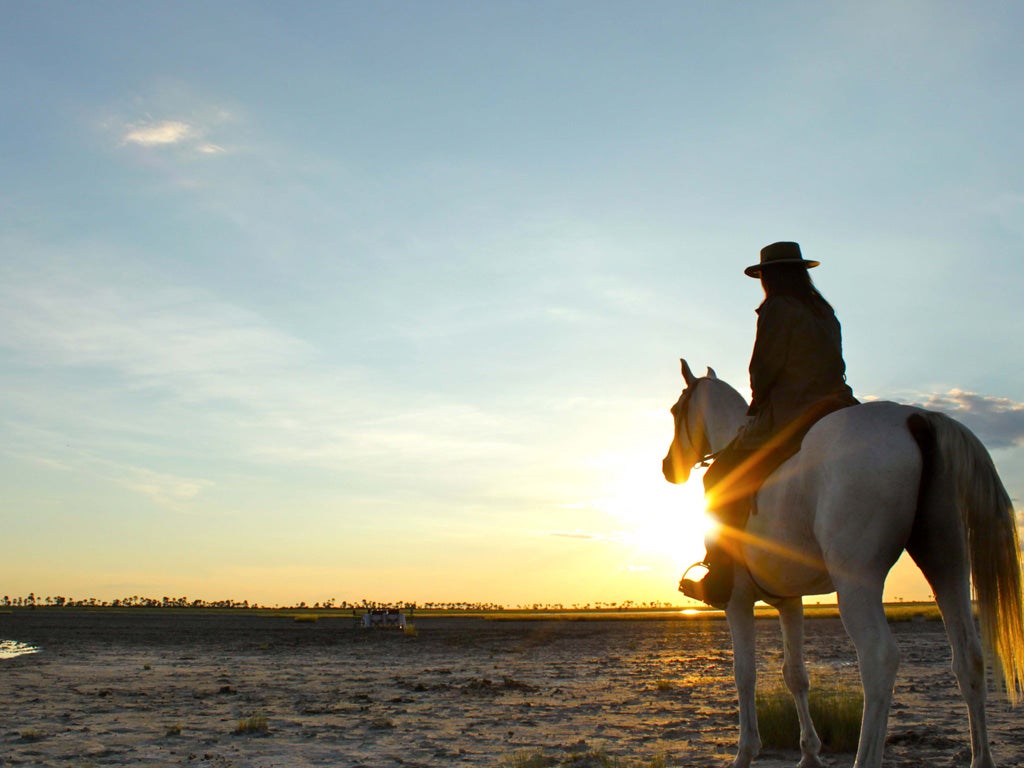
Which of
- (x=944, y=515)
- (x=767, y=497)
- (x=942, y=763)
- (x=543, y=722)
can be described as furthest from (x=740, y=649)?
(x=543, y=722)

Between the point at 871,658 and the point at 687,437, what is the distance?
307 centimetres

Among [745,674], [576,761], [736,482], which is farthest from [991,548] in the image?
[576,761]

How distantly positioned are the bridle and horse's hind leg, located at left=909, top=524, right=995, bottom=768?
2.45m

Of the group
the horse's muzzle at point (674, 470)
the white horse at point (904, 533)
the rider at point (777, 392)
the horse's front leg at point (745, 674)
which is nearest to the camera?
the white horse at point (904, 533)

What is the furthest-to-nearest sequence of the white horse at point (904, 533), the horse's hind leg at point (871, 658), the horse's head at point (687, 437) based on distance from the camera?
the horse's head at point (687, 437) < the white horse at point (904, 533) < the horse's hind leg at point (871, 658)

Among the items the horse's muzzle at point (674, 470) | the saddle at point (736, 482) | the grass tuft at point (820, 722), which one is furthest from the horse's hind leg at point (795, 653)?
the grass tuft at point (820, 722)

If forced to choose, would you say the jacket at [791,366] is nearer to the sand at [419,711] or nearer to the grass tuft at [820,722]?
the sand at [419,711]

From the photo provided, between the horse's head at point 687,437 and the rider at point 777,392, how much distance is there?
0.94 metres

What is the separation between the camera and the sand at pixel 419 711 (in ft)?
27.2

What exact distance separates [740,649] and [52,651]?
2627 centimetres

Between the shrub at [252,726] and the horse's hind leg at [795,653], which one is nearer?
the horse's hind leg at [795,653]

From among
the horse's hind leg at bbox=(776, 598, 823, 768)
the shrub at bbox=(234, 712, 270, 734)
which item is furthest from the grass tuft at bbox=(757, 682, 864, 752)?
the shrub at bbox=(234, 712, 270, 734)

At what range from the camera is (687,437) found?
784cm

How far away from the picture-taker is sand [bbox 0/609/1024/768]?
8.30m
